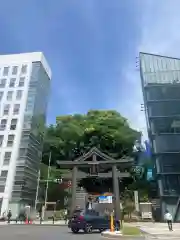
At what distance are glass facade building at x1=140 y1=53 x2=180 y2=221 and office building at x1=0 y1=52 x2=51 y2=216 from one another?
20.7m

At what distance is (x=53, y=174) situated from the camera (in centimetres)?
4450

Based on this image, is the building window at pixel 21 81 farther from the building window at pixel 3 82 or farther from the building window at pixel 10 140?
the building window at pixel 10 140

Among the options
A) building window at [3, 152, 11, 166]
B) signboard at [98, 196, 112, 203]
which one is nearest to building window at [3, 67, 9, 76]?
building window at [3, 152, 11, 166]

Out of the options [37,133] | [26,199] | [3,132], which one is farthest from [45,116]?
[26,199]

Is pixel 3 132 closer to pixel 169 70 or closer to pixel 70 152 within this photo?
pixel 70 152

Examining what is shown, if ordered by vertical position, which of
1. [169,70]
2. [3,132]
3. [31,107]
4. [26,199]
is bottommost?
[26,199]

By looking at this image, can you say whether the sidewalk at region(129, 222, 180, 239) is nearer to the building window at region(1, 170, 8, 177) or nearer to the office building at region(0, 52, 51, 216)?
the office building at region(0, 52, 51, 216)

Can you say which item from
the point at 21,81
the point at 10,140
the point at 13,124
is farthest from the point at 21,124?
the point at 21,81

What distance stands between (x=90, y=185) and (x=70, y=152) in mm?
6641

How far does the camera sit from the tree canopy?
146 ft

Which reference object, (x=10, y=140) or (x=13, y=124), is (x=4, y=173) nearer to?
(x=10, y=140)

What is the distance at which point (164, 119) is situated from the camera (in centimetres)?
3841

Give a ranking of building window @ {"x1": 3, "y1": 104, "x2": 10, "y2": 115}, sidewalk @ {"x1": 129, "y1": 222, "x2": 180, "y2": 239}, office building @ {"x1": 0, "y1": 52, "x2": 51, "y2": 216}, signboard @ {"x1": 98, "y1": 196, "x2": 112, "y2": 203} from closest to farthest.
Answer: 1. sidewalk @ {"x1": 129, "y1": 222, "x2": 180, "y2": 239}
2. signboard @ {"x1": 98, "y1": 196, "x2": 112, "y2": 203}
3. office building @ {"x1": 0, "y1": 52, "x2": 51, "y2": 216}
4. building window @ {"x1": 3, "y1": 104, "x2": 10, "y2": 115}

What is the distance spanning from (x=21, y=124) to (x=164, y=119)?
961 inches
